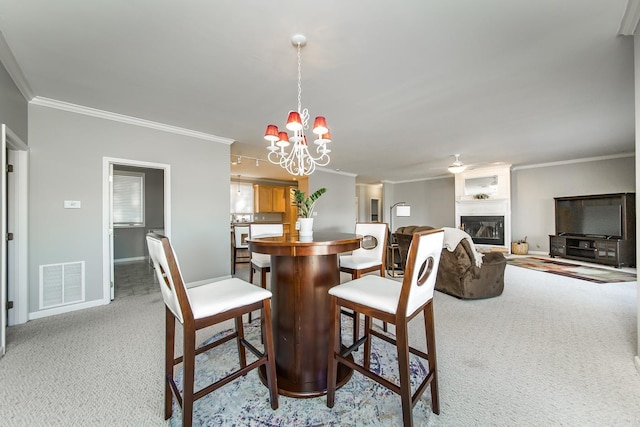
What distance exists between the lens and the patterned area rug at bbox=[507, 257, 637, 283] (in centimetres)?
436

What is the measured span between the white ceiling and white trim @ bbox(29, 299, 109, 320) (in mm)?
2342

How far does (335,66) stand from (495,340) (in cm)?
277

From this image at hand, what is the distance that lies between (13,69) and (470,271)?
5086 millimetres

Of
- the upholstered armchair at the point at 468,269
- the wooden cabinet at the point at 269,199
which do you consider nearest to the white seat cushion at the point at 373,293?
the upholstered armchair at the point at 468,269

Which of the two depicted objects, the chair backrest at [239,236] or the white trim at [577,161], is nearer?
the chair backrest at [239,236]

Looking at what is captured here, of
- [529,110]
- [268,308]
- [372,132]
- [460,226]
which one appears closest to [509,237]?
[460,226]

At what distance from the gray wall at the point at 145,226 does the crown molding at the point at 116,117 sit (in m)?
3.21

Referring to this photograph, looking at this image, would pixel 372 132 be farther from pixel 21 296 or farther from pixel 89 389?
pixel 21 296

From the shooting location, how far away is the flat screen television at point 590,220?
5.41 meters

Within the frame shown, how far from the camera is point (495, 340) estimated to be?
2.25 metres

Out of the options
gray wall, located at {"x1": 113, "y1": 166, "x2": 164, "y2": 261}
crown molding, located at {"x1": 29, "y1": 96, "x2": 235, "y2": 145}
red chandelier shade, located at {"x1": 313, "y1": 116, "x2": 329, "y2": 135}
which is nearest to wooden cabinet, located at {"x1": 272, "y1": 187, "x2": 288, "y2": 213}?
gray wall, located at {"x1": 113, "y1": 166, "x2": 164, "y2": 261}

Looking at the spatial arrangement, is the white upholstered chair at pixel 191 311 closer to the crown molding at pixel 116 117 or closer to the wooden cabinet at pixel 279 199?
the crown molding at pixel 116 117

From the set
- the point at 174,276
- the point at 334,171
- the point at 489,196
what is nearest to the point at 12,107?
the point at 174,276

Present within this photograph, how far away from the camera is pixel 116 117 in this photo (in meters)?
3.29
